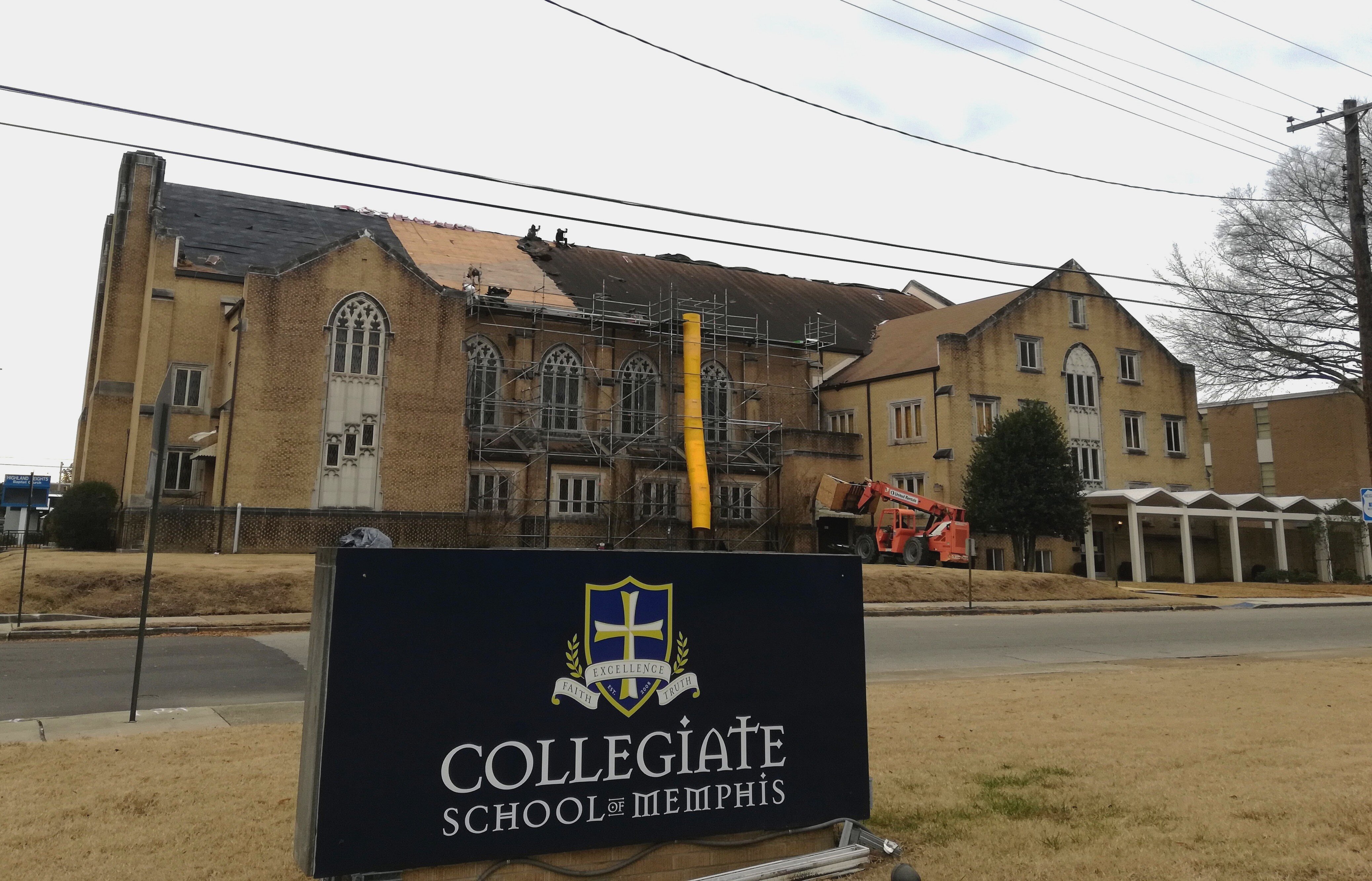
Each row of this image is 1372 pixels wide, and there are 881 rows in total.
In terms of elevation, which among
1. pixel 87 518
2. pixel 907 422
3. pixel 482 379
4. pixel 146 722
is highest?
pixel 482 379

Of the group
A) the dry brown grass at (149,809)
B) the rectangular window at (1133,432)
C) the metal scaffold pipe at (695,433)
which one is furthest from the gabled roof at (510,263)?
the dry brown grass at (149,809)

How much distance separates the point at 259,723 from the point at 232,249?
29883mm

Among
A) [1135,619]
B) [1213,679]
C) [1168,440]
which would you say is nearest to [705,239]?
[1213,679]

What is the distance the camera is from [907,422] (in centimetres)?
3950

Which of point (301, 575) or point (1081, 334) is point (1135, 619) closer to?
point (301, 575)

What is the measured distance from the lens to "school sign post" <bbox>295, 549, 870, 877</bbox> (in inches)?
158

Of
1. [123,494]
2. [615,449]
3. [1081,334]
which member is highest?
[1081,334]

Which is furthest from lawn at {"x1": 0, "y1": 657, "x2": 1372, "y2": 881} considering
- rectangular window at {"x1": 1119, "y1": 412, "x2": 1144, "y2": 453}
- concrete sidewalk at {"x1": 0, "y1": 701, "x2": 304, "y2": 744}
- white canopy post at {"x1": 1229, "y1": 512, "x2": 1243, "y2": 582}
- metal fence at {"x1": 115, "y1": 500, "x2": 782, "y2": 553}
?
rectangular window at {"x1": 1119, "y1": 412, "x2": 1144, "y2": 453}

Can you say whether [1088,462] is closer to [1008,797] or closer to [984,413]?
[984,413]

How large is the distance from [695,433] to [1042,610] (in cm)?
1397

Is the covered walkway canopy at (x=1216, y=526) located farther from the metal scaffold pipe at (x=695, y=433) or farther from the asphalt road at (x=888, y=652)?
the metal scaffold pipe at (x=695, y=433)

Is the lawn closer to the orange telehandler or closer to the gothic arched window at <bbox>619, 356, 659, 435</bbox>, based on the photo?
the orange telehandler

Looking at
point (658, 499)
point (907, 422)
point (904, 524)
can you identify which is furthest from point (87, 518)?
point (907, 422)

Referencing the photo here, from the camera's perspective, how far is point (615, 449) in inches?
1401
